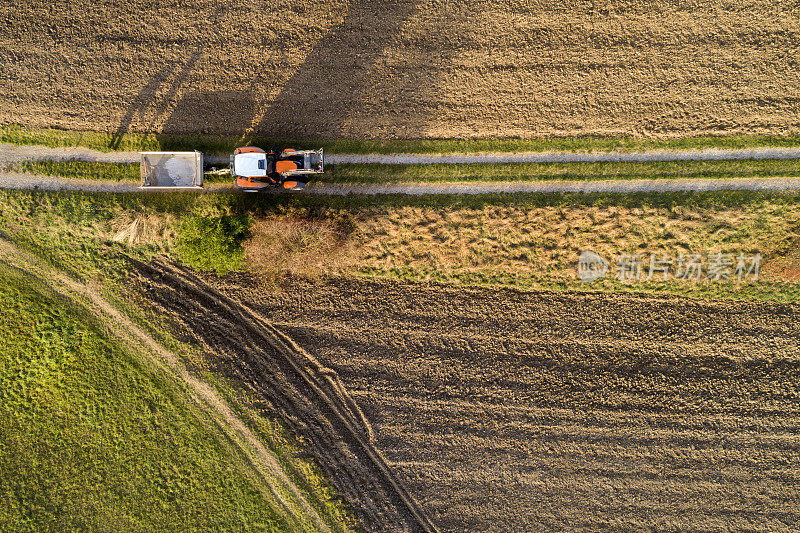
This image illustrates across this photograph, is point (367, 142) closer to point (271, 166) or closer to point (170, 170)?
point (271, 166)

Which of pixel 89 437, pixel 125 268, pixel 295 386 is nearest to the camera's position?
pixel 295 386

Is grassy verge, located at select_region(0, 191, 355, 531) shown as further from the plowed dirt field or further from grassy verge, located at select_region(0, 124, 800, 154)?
grassy verge, located at select_region(0, 124, 800, 154)

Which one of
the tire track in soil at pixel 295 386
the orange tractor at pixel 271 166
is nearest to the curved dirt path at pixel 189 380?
the tire track in soil at pixel 295 386

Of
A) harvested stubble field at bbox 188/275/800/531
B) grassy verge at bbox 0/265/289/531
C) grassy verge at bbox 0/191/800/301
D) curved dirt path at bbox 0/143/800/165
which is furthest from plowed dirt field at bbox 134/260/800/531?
curved dirt path at bbox 0/143/800/165

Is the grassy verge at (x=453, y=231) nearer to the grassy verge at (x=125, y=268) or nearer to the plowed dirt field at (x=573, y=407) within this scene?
the grassy verge at (x=125, y=268)

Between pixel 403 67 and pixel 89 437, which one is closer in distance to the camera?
pixel 403 67

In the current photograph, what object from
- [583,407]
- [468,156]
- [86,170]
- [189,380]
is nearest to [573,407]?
[583,407]

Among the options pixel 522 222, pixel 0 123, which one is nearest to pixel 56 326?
pixel 0 123
